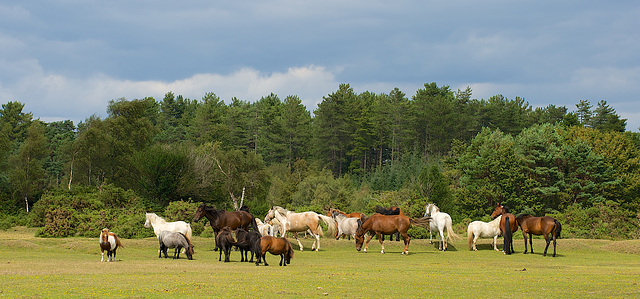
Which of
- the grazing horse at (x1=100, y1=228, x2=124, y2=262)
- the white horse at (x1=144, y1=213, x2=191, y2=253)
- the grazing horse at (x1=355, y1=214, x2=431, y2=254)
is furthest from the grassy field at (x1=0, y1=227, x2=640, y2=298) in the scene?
the grazing horse at (x1=355, y1=214, x2=431, y2=254)

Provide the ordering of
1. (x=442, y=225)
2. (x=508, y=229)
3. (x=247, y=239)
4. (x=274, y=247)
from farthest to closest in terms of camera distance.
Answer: (x=442, y=225)
(x=508, y=229)
(x=247, y=239)
(x=274, y=247)

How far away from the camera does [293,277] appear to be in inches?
563

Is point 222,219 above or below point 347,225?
above

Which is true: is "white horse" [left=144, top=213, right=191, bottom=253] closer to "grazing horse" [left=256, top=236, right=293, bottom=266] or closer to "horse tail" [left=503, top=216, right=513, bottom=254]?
"grazing horse" [left=256, top=236, right=293, bottom=266]

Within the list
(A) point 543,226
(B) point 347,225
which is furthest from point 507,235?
(B) point 347,225

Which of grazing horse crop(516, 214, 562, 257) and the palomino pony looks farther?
the palomino pony

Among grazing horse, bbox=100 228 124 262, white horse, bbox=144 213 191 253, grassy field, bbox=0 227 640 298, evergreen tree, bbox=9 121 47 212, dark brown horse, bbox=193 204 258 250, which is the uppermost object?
evergreen tree, bbox=9 121 47 212

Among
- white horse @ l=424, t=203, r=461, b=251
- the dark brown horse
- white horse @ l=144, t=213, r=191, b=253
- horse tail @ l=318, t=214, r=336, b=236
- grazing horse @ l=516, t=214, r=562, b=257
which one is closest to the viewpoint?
white horse @ l=144, t=213, r=191, b=253

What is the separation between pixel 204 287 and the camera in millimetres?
11938

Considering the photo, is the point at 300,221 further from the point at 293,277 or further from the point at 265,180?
the point at 265,180

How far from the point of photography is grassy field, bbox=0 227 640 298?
1145 centimetres

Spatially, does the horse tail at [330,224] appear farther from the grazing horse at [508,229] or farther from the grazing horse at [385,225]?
the grazing horse at [508,229]

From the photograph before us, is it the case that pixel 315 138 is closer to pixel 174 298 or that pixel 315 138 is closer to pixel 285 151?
pixel 285 151

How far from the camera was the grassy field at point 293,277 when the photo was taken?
1145 cm
